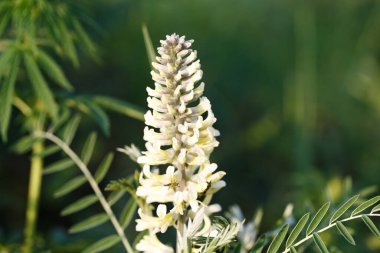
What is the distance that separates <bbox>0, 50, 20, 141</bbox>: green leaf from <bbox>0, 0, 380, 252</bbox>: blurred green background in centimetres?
115

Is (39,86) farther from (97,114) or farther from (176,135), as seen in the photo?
(176,135)

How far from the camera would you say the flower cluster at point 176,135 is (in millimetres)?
1460

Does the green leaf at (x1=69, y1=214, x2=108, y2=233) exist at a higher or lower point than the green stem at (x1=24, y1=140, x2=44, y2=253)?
lower

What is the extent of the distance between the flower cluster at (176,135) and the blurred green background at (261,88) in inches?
68.1

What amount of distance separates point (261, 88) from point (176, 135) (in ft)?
10.3

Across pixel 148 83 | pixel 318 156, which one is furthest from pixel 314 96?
pixel 148 83

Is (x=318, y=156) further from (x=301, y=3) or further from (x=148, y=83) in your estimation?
(x=301, y=3)

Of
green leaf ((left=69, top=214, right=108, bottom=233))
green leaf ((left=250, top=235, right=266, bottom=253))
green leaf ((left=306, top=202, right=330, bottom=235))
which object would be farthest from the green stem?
green leaf ((left=306, top=202, right=330, bottom=235))

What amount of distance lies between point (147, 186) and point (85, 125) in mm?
2327

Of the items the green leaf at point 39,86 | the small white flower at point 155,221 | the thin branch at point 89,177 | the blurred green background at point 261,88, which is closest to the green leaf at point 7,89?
the green leaf at point 39,86

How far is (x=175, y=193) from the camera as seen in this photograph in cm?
148

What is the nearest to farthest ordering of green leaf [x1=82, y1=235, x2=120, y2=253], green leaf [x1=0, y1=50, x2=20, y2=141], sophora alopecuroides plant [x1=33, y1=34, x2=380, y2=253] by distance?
sophora alopecuroides plant [x1=33, y1=34, x2=380, y2=253]
green leaf [x1=82, y1=235, x2=120, y2=253]
green leaf [x1=0, y1=50, x2=20, y2=141]

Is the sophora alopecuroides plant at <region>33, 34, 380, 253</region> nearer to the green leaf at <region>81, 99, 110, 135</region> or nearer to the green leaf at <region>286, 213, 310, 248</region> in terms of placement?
the green leaf at <region>286, 213, 310, 248</region>

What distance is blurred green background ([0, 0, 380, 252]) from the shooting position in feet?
11.7
